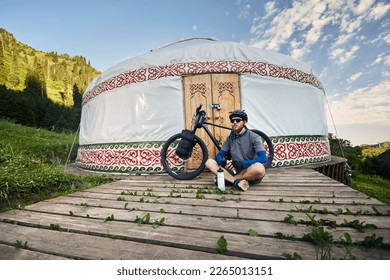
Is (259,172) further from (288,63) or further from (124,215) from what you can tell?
(288,63)

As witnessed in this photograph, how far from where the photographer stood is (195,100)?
3.91m

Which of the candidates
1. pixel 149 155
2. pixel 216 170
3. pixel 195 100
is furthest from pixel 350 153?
pixel 149 155

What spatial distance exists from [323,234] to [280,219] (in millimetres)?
335

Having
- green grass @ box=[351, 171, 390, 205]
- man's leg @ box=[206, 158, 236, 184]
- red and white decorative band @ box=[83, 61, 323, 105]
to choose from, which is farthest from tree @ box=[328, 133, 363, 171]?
man's leg @ box=[206, 158, 236, 184]

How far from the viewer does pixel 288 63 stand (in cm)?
431

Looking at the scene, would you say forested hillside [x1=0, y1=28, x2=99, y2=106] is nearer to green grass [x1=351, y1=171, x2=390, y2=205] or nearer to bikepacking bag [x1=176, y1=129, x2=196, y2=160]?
bikepacking bag [x1=176, y1=129, x2=196, y2=160]


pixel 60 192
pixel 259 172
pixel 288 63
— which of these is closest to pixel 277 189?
pixel 259 172

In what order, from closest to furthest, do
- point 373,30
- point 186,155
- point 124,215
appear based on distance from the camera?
1. point 124,215
2. point 373,30
3. point 186,155

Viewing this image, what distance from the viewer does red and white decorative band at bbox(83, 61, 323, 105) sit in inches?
152

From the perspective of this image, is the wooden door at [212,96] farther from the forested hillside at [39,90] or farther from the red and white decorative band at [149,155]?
the forested hillside at [39,90]

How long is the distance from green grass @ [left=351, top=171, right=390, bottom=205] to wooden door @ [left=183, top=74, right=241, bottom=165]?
337 centimetres

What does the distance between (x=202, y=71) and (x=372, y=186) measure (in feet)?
16.4

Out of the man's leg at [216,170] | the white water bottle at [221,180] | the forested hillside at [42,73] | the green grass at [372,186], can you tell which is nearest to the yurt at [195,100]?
the man's leg at [216,170]

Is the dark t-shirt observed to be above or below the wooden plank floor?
above
